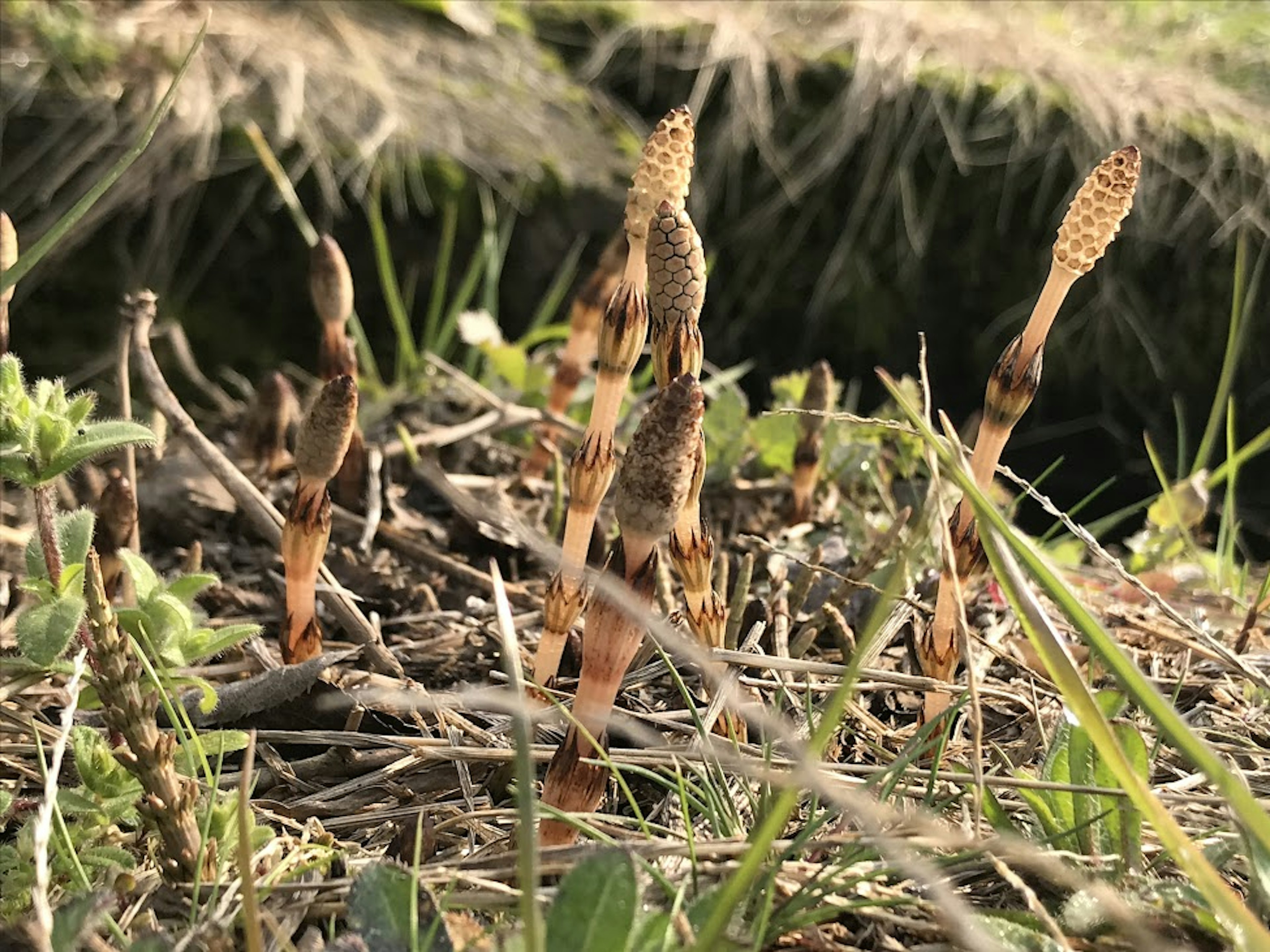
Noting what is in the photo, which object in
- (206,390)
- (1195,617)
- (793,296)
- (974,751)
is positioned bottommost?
(206,390)

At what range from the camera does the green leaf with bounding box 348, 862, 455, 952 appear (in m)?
0.94

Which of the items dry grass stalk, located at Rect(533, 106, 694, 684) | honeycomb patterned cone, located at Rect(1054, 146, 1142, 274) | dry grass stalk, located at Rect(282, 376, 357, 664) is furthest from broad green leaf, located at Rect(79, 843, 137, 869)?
honeycomb patterned cone, located at Rect(1054, 146, 1142, 274)

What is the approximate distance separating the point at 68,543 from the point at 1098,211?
3.70ft

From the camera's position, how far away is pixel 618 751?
125cm

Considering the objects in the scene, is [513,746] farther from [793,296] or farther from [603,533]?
[793,296]

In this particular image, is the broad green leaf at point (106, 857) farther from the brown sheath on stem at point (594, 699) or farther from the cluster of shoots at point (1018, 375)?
the cluster of shoots at point (1018, 375)

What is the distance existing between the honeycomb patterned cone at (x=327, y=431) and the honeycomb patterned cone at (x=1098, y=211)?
2.55 ft

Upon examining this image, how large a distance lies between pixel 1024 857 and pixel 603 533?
1145 mm

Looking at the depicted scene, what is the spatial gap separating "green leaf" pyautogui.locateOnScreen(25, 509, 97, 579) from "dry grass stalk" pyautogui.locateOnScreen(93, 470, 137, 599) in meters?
0.30

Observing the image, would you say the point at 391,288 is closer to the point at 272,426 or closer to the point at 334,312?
the point at 272,426

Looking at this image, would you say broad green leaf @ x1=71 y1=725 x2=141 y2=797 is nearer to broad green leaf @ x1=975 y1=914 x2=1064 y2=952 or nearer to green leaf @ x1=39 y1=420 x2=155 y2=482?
green leaf @ x1=39 y1=420 x2=155 y2=482

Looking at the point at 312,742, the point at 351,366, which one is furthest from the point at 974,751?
the point at 351,366

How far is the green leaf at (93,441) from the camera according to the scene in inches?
46.3

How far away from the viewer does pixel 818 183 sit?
12.2 ft
